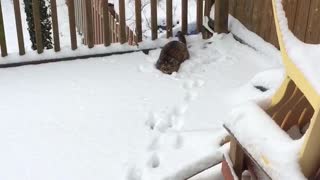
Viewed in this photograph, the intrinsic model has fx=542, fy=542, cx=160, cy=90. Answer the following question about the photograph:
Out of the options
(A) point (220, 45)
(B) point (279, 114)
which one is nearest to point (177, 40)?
(A) point (220, 45)

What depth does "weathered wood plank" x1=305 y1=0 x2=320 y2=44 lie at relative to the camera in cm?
419

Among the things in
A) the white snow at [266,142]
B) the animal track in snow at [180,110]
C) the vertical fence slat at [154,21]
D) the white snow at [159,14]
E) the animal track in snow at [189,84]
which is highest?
the white snow at [266,142]

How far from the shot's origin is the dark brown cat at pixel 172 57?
475 centimetres

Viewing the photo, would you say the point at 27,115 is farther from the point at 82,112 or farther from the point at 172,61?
the point at 172,61

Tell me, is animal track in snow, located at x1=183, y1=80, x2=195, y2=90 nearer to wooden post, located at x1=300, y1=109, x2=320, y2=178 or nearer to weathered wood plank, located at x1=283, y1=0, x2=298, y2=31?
weathered wood plank, located at x1=283, y1=0, x2=298, y2=31

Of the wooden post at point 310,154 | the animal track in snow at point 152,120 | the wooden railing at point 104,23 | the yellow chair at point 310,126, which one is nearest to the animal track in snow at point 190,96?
the animal track in snow at point 152,120

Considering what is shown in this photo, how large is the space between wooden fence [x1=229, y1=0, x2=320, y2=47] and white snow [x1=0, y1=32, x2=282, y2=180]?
8.9 inches

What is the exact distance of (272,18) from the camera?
484cm

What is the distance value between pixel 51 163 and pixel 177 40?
85.6 inches

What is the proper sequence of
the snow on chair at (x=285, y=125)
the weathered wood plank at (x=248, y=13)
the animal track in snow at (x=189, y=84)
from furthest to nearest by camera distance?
the weathered wood plank at (x=248, y=13) → the animal track in snow at (x=189, y=84) → the snow on chair at (x=285, y=125)

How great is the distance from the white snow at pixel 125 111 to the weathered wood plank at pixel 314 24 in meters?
0.37

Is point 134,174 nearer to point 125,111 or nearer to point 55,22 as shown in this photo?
point 125,111

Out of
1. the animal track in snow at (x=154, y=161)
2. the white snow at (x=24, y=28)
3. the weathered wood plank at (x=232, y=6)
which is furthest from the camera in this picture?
the white snow at (x=24, y=28)

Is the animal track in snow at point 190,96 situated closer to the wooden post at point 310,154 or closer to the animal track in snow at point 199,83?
the animal track in snow at point 199,83
